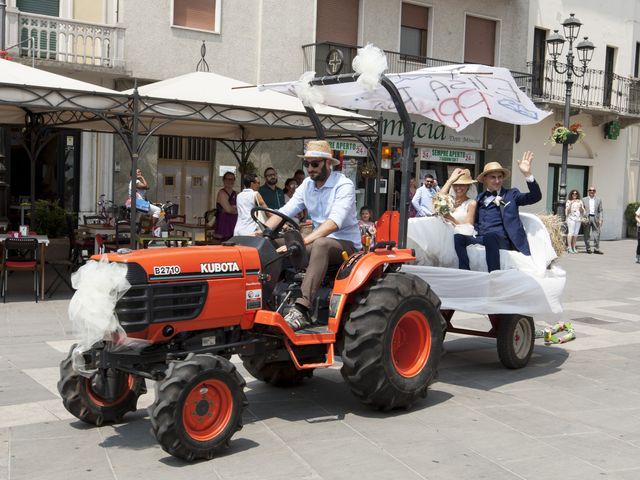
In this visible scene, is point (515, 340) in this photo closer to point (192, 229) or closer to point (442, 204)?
point (442, 204)

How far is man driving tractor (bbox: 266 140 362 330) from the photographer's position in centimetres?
595

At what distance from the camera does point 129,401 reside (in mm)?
5734

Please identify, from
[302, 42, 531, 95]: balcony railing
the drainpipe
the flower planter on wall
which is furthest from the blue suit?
the flower planter on wall

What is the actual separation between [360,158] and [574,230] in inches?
242

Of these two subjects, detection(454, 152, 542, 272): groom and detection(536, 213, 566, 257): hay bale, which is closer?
detection(454, 152, 542, 272): groom

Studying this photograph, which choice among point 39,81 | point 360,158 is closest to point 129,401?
point 39,81

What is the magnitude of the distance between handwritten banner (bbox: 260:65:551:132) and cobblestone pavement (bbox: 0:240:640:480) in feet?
7.95

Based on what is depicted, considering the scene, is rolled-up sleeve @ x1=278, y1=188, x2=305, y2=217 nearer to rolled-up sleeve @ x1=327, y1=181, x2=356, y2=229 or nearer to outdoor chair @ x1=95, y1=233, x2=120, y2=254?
rolled-up sleeve @ x1=327, y1=181, x2=356, y2=229

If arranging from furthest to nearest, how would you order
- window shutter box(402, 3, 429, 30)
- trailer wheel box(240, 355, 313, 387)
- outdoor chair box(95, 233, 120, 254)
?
window shutter box(402, 3, 429, 30) < outdoor chair box(95, 233, 120, 254) < trailer wheel box(240, 355, 313, 387)

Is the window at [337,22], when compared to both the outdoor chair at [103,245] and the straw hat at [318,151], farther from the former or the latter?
the straw hat at [318,151]

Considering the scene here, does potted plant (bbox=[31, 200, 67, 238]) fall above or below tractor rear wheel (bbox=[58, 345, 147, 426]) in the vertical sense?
above

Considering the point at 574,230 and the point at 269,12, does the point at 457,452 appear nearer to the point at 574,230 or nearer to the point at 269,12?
the point at 269,12

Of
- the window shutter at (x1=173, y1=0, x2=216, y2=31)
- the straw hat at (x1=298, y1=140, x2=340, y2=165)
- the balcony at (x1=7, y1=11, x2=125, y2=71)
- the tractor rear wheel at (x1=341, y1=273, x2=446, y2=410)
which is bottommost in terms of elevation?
the tractor rear wheel at (x1=341, y1=273, x2=446, y2=410)

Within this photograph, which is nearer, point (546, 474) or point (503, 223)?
point (546, 474)
